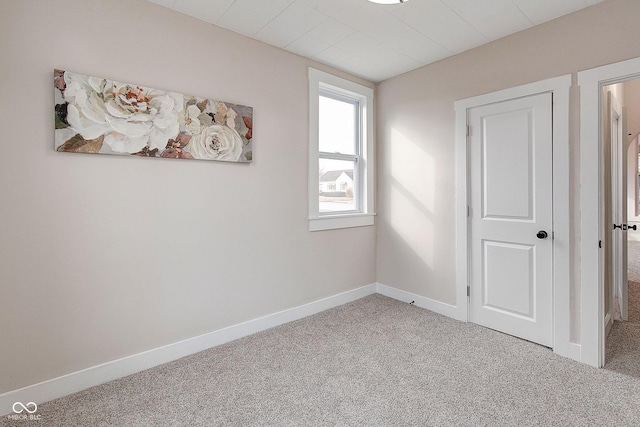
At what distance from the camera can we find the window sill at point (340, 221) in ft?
10.6

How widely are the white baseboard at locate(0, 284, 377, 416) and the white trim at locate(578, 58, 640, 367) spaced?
225 cm

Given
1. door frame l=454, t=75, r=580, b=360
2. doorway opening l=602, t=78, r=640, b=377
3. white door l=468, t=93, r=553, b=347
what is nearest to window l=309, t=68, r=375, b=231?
white door l=468, t=93, r=553, b=347

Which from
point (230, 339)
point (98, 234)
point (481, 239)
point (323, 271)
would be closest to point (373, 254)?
point (323, 271)

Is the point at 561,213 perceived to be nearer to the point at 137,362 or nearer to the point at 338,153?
the point at 338,153

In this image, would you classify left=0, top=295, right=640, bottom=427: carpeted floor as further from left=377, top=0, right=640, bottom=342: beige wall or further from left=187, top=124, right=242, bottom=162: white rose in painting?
left=187, top=124, right=242, bottom=162: white rose in painting

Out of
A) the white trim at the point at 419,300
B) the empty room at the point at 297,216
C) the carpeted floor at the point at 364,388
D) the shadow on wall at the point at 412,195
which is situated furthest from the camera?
the shadow on wall at the point at 412,195

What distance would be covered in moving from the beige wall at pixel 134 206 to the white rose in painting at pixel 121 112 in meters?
0.09

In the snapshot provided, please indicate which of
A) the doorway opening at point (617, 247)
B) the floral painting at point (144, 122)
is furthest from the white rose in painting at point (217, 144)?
the doorway opening at point (617, 247)

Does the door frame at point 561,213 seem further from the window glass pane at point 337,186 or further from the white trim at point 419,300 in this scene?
the window glass pane at point 337,186

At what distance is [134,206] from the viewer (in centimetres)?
216

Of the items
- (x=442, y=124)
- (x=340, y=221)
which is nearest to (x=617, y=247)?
(x=442, y=124)

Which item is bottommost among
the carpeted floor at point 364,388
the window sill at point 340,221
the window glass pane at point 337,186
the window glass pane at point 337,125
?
the carpeted floor at point 364,388

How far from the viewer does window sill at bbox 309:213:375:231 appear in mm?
3225

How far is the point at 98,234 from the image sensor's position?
2025 mm
